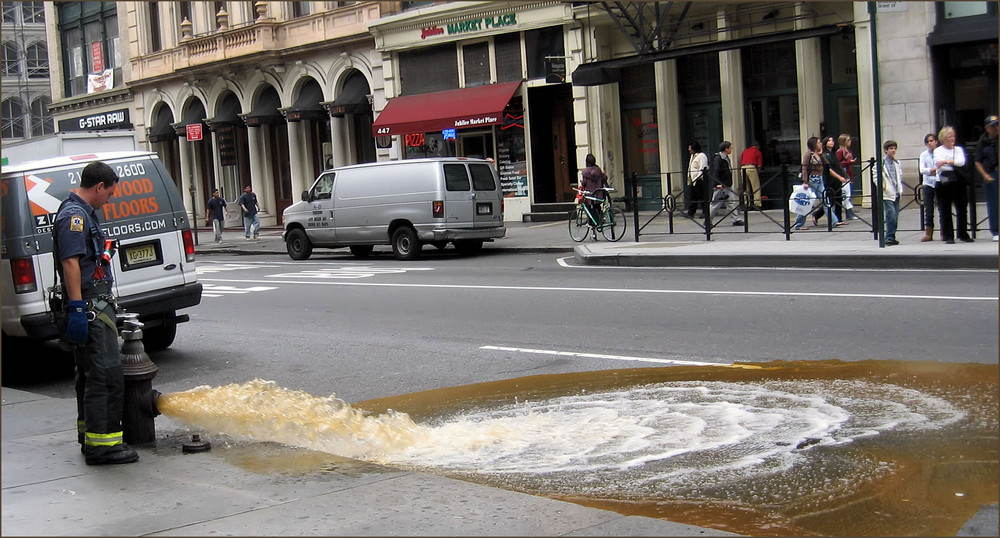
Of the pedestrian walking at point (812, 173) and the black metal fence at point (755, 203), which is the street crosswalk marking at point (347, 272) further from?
→ the pedestrian walking at point (812, 173)

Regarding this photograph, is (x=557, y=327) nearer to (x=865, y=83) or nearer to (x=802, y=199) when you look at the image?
(x=802, y=199)

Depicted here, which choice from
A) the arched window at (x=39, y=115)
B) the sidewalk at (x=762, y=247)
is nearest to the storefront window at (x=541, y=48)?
the sidewalk at (x=762, y=247)

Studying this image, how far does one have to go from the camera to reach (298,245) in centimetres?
2403

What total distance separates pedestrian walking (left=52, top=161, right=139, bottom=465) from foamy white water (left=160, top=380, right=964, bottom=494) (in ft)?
2.23

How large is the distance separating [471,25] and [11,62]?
118 feet

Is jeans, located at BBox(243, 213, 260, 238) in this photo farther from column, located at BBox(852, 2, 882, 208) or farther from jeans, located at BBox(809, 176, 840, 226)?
jeans, located at BBox(809, 176, 840, 226)

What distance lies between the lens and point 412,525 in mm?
4805

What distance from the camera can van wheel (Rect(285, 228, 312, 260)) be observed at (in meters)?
23.8

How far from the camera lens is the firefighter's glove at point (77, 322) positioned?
6.24 m

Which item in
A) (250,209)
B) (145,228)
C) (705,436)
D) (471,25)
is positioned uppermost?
(471,25)

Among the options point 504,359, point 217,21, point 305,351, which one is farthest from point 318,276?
point 217,21

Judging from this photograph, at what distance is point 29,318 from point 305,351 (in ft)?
8.94

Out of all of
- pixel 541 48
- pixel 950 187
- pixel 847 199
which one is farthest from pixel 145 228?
pixel 541 48

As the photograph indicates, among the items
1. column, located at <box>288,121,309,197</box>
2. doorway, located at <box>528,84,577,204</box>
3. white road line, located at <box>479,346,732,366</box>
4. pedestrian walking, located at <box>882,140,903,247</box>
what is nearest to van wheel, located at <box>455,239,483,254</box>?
doorway, located at <box>528,84,577,204</box>
